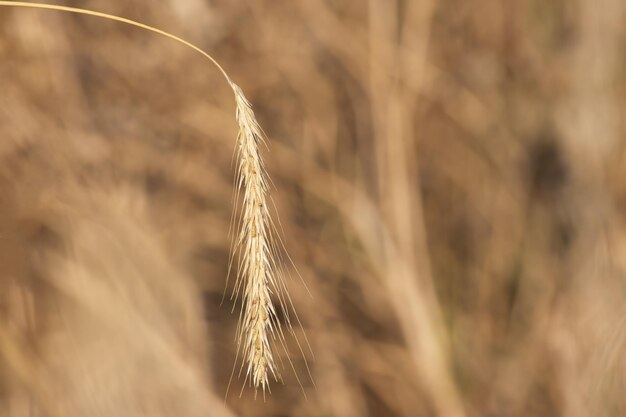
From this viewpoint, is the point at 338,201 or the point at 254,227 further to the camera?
the point at 338,201

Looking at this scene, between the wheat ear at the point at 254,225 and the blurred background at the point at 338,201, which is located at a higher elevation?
the blurred background at the point at 338,201

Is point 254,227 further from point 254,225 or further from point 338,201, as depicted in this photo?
point 338,201

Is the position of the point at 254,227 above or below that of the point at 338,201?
below

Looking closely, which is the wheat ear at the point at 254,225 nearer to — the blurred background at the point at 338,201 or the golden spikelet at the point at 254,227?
the golden spikelet at the point at 254,227

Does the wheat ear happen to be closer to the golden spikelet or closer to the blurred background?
the golden spikelet

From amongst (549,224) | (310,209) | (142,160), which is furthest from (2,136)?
(549,224)

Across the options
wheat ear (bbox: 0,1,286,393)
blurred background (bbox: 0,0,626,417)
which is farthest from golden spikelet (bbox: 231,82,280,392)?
blurred background (bbox: 0,0,626,417)

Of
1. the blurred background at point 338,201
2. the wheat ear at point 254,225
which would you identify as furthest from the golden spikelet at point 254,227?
the blurred background at point 338,201

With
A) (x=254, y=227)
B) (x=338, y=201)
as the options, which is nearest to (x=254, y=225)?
(x=254, y=227)

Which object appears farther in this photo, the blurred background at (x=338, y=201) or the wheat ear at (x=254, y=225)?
the blurred background at (x=338, y=201)
